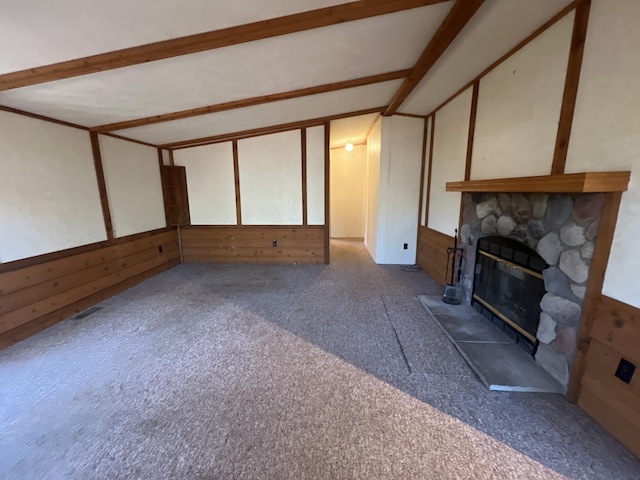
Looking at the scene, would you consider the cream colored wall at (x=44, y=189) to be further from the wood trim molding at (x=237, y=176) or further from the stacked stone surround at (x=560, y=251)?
the stacked stone surround at (x=560, y=251)

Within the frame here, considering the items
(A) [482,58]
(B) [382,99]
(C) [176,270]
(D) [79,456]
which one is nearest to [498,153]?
(A) [482,58]

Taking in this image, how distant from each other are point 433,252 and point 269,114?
3.25 metres

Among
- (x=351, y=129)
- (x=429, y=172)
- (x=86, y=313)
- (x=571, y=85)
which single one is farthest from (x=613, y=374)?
(x=351, y=129)

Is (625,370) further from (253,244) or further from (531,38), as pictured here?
(253,244)

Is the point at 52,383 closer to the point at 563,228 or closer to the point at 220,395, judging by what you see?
the point at 220,395

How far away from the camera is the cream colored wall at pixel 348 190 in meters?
7.34

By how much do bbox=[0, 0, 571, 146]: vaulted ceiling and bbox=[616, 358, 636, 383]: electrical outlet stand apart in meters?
2.21

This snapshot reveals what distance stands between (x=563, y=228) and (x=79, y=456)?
3.21 meters

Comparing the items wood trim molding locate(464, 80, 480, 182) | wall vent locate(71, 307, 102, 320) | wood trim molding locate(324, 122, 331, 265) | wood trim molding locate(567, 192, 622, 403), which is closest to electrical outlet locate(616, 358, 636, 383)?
wood trim molding locate(567, 192, 622, 403)

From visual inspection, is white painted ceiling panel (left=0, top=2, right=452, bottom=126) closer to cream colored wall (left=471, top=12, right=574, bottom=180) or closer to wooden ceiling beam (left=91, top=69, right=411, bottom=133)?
wooden ceiling beam (left=91, top=69, right=411, bottom=133)

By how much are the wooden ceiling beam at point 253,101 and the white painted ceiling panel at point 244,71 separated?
120 millimetres

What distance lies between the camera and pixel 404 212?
4.70m

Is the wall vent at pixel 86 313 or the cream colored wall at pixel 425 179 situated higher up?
the cream colored wall at pixel 425 179

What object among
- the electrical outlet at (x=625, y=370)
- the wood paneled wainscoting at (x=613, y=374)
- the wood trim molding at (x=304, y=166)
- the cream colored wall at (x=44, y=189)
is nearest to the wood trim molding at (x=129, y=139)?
the cream colored wall at (x=44, y=189)
